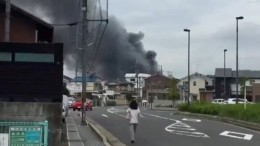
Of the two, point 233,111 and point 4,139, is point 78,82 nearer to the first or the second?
point 233,111

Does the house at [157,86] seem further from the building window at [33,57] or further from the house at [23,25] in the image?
the building window at [33,57]

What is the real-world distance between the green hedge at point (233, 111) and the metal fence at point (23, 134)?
21862 mm

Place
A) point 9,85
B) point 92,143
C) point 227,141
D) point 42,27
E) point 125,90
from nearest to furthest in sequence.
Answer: point 9,85
point 92,143
point 227,141
point 42,27
point 125,90

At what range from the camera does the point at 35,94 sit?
11578 mm

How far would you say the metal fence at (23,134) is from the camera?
9156 mm

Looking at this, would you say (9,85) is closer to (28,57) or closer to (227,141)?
(28,57)

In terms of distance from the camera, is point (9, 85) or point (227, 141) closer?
point (9, 85)

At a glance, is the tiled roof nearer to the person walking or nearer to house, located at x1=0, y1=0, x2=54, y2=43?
house, located at x1=0, y1=0, x2=54, y2=43

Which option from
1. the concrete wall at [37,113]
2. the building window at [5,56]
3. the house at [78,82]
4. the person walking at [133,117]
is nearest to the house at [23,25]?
the person walking at [133,117]

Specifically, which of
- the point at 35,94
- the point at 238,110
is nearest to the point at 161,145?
the point at 35,94

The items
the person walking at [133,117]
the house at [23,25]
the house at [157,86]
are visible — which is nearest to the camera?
the person walking at [133,117]

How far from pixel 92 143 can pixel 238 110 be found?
60.6 feet

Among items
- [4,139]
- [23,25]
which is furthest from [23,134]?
[23,25]

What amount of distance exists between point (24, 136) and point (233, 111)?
2748 centimetres
